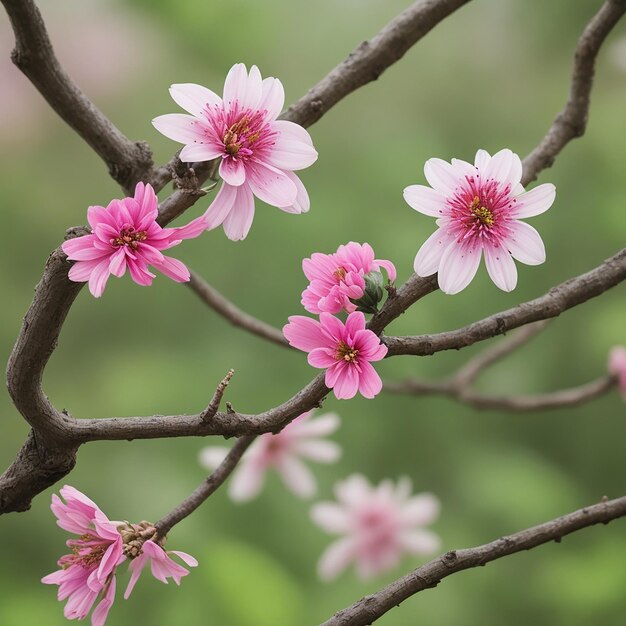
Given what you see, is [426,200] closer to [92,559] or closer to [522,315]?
[522,315]

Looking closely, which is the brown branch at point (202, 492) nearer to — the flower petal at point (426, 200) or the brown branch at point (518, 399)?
the flower petal at point (426, 200)

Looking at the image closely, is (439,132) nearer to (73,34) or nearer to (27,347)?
(73,34)

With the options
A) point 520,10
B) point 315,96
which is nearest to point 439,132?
point 520,10

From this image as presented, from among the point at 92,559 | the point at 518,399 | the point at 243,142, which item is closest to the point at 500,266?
the point at 243,142

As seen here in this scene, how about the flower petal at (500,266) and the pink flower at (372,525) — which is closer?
the flower petal at (500,266)

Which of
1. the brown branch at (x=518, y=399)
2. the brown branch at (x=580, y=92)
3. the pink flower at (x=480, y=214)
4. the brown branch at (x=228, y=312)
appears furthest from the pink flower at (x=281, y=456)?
the pink flower at (x=480, y=214)

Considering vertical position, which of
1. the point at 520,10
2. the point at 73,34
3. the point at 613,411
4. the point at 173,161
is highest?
the point at 520,10

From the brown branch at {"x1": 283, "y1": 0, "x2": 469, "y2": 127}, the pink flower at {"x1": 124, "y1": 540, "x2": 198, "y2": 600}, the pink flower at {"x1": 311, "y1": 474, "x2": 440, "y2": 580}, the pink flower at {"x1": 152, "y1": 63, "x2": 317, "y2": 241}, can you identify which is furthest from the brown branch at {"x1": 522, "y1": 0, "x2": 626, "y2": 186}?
the pink flower at {"x1": 311, "y1": 474, "x2": 440, "y2": 580}
